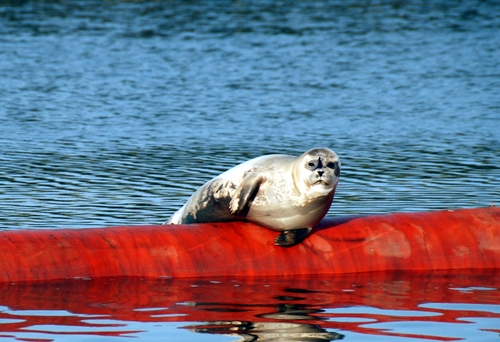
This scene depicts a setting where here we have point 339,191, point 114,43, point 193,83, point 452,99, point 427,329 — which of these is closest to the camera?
point 427,329

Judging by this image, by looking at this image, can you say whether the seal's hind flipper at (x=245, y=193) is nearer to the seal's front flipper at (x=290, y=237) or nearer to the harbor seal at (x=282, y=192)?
the harbor seal at (x=282, y=192)

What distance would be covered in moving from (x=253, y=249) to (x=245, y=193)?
0.50 m

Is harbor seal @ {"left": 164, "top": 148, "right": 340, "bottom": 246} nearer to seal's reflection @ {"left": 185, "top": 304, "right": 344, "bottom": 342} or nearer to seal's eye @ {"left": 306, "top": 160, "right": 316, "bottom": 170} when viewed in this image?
seal's eye @ {"left": 306, "top": 160, "right": 316, "bottom": 170}

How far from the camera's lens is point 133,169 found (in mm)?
15109

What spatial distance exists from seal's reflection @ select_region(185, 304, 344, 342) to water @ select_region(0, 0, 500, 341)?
31 centimetres

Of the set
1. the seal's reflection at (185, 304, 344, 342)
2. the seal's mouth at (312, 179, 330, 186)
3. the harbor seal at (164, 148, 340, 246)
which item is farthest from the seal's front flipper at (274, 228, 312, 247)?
the seal's reflection at (185, 304, 344, 342)

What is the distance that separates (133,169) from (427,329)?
26.2 ft

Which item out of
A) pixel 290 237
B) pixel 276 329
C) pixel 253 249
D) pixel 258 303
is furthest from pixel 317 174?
pixel 276 329

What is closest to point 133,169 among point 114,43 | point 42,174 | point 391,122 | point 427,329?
point 42,174

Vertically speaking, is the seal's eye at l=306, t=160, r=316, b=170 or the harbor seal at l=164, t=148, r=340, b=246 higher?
the seal's eye at l=306, t=160, r=316, b=170

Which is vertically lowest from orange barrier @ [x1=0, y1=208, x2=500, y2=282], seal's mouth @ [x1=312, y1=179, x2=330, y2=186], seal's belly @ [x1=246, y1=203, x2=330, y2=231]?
orange barrier @ [x1=0, y1=208, x2=500, y2=282]

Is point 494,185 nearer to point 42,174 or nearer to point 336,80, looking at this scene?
point 42,174

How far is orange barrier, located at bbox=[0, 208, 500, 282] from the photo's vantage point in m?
8.87

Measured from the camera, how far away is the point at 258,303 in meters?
8.40
